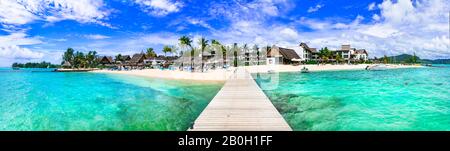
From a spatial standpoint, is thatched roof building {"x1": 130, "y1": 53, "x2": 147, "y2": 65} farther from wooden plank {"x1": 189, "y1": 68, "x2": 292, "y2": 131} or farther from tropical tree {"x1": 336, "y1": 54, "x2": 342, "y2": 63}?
wooden plank {"x1": 189, "y1": 68, "x2": 292, "y2": 131}

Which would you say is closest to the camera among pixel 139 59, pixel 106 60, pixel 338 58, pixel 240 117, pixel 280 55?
pixel 240 117

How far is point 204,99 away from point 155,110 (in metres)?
2.45

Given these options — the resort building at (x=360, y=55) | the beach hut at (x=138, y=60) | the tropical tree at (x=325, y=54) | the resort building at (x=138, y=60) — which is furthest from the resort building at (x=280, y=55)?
the resort building at (x=138, y=60)

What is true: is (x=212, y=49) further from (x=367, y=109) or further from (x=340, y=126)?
(x=340, y=126)

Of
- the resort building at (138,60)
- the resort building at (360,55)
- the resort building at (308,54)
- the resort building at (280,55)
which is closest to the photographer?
the resort building at (280,55)

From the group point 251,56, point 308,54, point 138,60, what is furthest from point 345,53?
point 138,60

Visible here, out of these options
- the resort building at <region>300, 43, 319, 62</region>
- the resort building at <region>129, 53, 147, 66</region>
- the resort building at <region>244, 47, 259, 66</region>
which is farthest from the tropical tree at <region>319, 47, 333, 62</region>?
the resort building at <region>129, 53, 147, 66</region>

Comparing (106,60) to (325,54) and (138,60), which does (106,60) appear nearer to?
(138,60)

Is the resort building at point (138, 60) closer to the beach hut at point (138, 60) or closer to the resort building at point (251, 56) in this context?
the beach hut at point (138, 60)

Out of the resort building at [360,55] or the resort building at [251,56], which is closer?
the resort building at [251,56]

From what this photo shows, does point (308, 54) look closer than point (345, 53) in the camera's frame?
Yes
